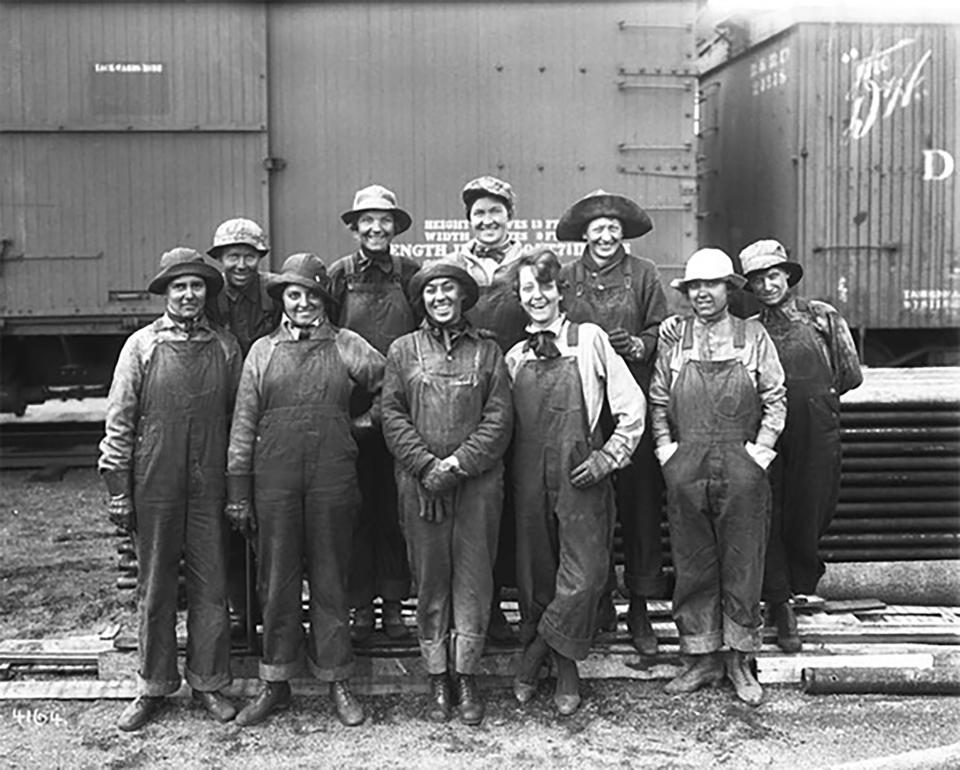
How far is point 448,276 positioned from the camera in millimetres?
4035

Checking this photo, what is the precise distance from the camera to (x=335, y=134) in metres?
8.42

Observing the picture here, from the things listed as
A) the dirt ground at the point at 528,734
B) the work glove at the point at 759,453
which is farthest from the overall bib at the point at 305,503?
the work glove at the point at 759,453

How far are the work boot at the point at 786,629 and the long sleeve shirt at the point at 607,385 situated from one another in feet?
4.10

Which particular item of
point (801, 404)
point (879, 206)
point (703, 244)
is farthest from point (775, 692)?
point (703, 244)

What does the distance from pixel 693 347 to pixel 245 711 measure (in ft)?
8.12

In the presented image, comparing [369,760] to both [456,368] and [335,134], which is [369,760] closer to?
[456,368]

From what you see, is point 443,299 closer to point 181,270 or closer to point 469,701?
point 181,270

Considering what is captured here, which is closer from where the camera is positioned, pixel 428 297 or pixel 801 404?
pixel 428 297

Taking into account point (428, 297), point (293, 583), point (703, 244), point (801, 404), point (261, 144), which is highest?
point (261, 144)

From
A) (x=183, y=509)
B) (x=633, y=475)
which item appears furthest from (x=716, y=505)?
(x=183, y=509)

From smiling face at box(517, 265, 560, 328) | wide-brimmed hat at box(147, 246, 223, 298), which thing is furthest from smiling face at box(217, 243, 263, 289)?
smiling face at box(517, 265, 560, 328)

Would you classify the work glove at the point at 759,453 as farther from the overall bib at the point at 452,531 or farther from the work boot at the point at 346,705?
the work boot at the point at 346,705

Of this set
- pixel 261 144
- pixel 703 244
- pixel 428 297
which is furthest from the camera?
pixel 703 244

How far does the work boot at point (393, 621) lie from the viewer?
15.4 feet
